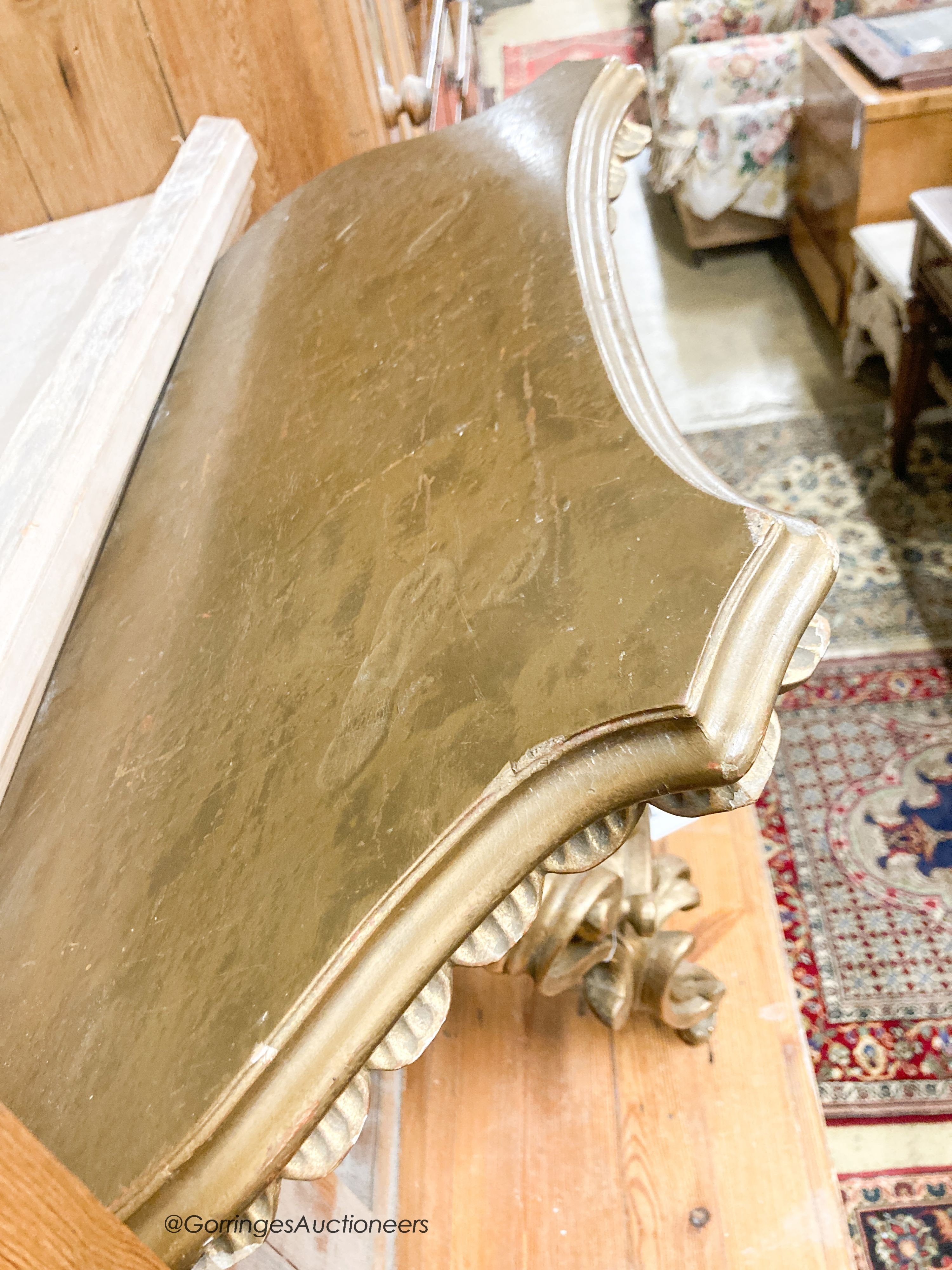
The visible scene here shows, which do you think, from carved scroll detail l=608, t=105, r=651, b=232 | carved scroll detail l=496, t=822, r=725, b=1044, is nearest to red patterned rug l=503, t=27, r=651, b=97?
carved scroll detail l=608, t=105, r=651, b=232

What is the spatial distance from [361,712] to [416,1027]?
133mm

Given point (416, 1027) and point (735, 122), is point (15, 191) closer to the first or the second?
point (416, 1027)

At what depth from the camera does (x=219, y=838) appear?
0.41 metres

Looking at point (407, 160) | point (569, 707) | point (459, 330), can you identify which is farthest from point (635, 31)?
point (569, 707)

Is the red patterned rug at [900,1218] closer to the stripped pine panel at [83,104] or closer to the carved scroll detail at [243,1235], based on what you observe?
the carved scroll detail at [243,1235]

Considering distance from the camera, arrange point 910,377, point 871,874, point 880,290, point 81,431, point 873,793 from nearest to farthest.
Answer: point 81,431, point 871,874, point 873,793, point 910,377, point 880,290

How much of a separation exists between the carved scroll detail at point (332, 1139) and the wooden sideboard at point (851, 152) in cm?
259

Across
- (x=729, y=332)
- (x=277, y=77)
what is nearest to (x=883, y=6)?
(x=729, y=332)

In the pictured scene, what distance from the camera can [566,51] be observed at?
210 inches

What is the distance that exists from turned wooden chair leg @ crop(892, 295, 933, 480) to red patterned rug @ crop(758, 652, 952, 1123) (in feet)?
2.06

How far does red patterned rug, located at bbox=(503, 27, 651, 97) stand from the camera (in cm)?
484

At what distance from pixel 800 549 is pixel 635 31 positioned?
230 inches

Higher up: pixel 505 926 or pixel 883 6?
pixel 505 926

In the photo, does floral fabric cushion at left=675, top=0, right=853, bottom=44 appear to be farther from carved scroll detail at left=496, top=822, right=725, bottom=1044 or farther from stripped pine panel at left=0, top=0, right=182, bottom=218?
carved scroll detail at left=496, top=822, right=725, bottom=1044
